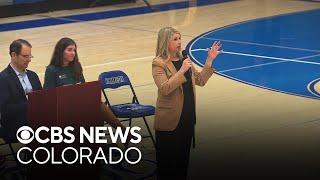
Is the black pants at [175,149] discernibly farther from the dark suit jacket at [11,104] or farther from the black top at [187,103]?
the dark suit jacket at [11,104]

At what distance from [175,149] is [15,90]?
1540mm

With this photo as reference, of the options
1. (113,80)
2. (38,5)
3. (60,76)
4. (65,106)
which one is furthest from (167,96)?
(38,5)

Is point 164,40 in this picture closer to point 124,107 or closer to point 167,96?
point 167,96

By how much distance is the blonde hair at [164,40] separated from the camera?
6.00 meters

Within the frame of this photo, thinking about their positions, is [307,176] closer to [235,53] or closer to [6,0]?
[235,53]

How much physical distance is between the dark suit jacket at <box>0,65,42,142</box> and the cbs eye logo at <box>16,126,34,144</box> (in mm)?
161

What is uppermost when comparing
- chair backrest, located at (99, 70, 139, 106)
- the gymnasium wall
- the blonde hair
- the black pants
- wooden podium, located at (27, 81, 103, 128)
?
the blonde hair

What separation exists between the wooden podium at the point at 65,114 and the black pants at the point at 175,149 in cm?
58

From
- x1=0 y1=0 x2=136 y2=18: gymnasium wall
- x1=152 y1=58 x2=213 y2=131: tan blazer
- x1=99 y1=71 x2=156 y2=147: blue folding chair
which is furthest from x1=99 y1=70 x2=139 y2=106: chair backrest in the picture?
x1=0 y1=0 x2=136 y2=18: gymnasium wall

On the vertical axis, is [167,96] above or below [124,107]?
above

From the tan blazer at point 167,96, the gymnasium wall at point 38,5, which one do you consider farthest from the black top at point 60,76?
the gymnasium wall at point 38,5

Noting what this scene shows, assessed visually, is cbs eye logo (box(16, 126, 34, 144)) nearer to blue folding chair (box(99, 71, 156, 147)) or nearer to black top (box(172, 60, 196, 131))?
black top (box(172, 60, 196, 131))

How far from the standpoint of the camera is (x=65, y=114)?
5.54 metres

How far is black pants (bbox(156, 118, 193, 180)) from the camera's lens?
6.09 m
